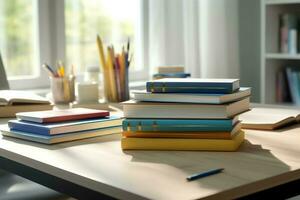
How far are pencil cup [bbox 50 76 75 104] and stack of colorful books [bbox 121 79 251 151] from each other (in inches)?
32.5

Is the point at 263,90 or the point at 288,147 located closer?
the point at 288,147

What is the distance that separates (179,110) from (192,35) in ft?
6.42

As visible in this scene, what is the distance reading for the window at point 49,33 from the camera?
2.80 m

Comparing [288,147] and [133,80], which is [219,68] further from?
[288,147]

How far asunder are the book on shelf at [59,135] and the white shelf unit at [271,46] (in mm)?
1922

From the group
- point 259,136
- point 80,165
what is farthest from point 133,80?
point 80,165

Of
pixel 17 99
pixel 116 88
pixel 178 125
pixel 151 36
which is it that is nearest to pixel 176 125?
pixel 178 125

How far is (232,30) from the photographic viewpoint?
3318 millimetres

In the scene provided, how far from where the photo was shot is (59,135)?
1.38 metres

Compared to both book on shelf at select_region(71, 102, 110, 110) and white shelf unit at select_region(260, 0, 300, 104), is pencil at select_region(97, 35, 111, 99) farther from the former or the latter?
white shelf unit at select_region(260, 0, 300, 104)

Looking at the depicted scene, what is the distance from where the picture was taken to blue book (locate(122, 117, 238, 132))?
125 cm

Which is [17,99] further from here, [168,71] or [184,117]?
[184,117]

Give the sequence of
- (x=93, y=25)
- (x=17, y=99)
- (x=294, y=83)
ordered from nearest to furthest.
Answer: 1. (x=17, y=99)
2. (x=93, y=25)
3. (x=294, y=83)

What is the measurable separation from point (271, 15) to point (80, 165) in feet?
7.81
